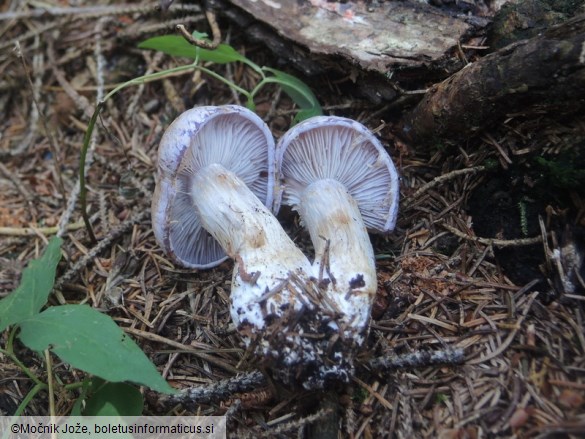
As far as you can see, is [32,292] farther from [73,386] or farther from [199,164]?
[199,164]

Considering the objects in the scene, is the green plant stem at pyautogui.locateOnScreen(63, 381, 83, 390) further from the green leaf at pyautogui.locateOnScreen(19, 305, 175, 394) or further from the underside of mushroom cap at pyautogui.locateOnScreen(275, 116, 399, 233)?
the underside of mushroom cap at pyautogui.locateOnScreen(275, 116, 399, 233)

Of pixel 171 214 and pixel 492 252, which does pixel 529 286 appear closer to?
pixel 492 252

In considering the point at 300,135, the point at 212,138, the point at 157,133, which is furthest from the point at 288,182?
the point at 157,133

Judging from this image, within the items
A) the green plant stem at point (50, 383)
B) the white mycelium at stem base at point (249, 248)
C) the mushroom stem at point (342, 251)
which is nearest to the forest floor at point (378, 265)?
the green plant stem at point (50, 383)

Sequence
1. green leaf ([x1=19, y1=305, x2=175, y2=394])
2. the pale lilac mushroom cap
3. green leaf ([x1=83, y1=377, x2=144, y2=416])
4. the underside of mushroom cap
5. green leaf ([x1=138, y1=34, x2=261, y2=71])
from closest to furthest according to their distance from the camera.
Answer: green leaf ([x1=19, y1=305, x2=175, y2=394]) < green leaf ([x1=83, y1=377, x2=144, y2=416]) < the pale lilac mushroom cap < the underside of mushroom cap < green leaf ([x1=138, y1=34, x2=261, y2=71])

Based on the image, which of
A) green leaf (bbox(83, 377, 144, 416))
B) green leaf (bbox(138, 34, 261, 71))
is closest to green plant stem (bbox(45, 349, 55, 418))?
green leaf (bbox(83, 377, 144, 416))

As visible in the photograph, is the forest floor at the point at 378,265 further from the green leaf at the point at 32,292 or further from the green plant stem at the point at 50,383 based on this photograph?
the green leaf at the point at 32,292
